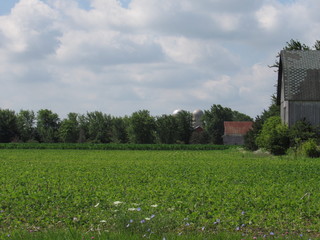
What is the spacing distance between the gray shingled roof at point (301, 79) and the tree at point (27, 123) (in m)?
73.4

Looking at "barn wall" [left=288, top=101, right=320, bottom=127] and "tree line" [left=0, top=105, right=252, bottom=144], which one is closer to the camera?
"barn wall" [left=288, top=101, right=320, bottom=127]

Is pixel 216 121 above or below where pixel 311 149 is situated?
above

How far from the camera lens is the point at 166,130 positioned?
328 feet

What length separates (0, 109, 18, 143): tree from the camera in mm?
95588

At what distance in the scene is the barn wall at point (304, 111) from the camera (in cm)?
3766

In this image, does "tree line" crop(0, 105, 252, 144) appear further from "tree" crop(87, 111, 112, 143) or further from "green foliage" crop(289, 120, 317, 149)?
"green foliage" crop(289, 120, 317, 149)

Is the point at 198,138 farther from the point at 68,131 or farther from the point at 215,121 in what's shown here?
the point at 68,131

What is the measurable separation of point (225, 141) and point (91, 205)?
3714 inches

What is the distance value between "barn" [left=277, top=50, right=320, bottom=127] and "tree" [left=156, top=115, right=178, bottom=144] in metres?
61.5

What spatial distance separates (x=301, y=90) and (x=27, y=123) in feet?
268

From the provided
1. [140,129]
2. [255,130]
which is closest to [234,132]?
[140,129]

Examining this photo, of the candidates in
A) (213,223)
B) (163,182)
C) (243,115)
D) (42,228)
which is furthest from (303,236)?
(243,115)

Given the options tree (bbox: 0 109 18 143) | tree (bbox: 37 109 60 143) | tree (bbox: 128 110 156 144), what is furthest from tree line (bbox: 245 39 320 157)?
tree (bbox: 37 109 60 143)

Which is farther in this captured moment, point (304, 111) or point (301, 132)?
point (304, 111)
